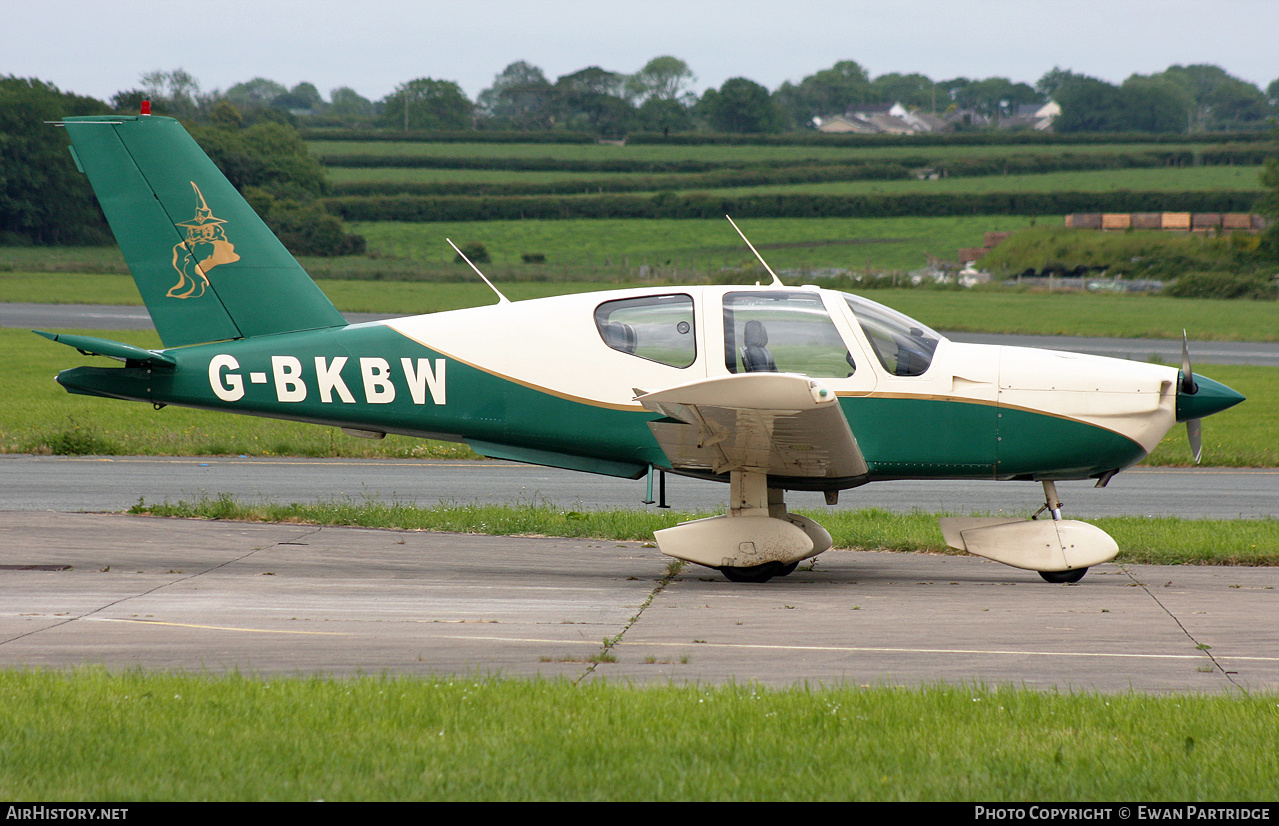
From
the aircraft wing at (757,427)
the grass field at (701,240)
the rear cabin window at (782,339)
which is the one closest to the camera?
the aircraft wing at (757,427)

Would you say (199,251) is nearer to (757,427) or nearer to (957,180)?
(757,427)

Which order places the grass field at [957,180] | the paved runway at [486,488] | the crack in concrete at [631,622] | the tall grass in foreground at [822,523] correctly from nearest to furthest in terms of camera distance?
the crack in concrete at [631,622], the tall grass in foreground at [822,523], the paved runway at [486,488], the grass field at [957,180]

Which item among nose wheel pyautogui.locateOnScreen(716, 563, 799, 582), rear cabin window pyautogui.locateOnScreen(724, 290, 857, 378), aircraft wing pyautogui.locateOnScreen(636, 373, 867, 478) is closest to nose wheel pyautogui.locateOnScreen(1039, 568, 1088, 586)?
aircraft wing pyautogui.locateOnScreen(636, 373, 867, 478)

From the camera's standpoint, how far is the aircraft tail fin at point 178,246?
9258mm

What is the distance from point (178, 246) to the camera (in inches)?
367

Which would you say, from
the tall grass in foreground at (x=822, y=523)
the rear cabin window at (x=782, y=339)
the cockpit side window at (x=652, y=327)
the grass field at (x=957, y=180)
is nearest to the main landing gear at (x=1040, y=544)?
the tall grass in foreground at (x=822, y=523)

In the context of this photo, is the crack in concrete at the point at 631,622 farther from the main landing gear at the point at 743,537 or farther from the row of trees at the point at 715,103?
the row of trees at the point at 715,103

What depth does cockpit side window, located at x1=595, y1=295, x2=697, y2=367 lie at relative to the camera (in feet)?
27.7

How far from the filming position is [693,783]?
418cm

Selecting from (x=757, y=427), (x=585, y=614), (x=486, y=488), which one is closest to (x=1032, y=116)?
→ (x=486, y=488)

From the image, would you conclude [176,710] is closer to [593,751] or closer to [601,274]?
[593,751]

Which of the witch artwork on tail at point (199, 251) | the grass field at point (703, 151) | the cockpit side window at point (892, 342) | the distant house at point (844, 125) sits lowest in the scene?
the cockpit side window at point (892, 342)

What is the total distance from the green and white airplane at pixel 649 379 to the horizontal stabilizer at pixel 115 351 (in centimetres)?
2
